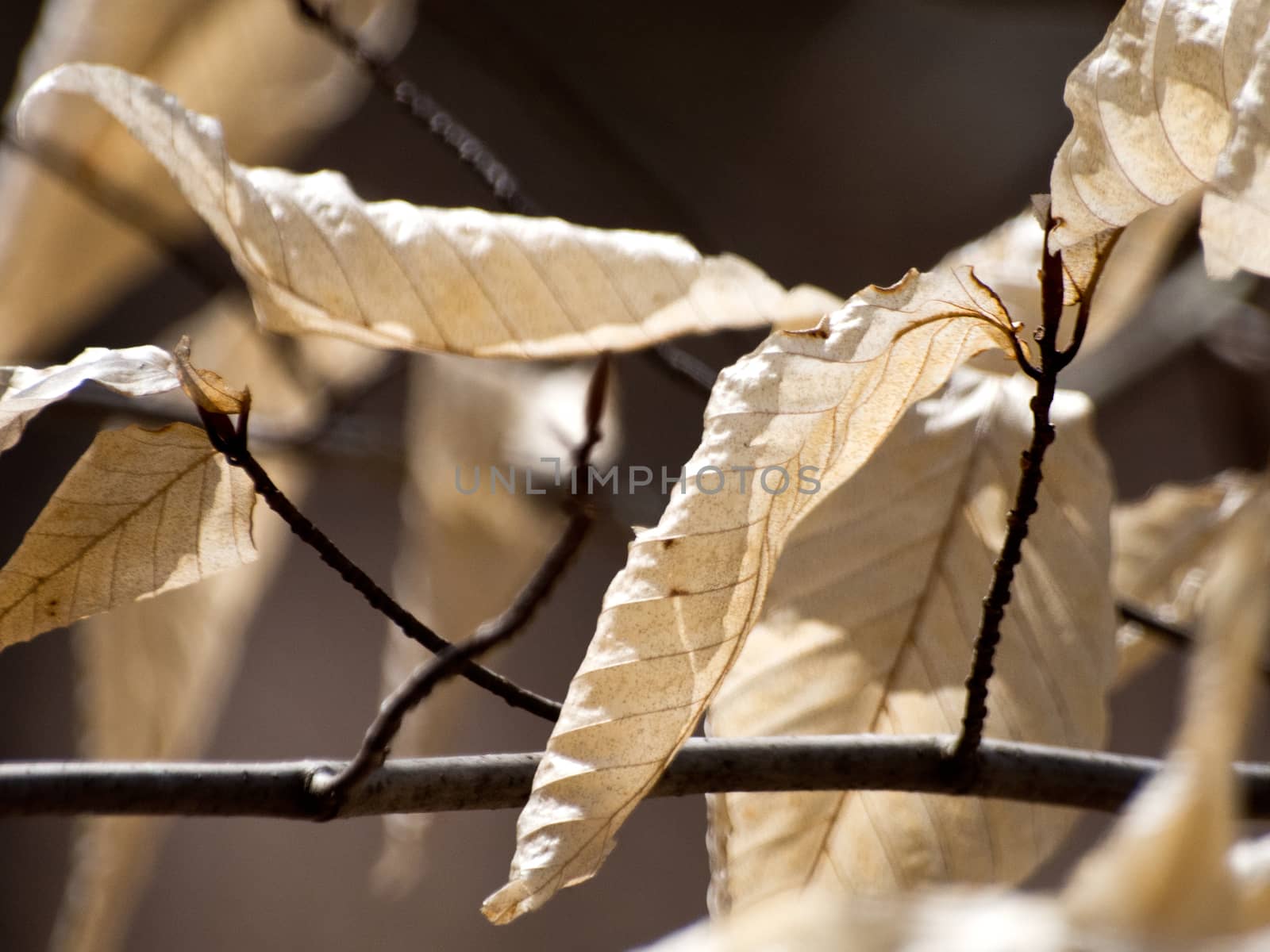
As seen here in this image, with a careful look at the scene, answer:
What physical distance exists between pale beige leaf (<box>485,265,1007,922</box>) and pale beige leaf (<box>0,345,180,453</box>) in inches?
3.2

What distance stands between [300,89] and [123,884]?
0.92 ft

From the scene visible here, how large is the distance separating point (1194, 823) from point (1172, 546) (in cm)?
35

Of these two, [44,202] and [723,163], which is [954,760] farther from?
[723,163]

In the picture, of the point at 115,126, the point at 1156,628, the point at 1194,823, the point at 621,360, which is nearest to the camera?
→ the point at 1194,823

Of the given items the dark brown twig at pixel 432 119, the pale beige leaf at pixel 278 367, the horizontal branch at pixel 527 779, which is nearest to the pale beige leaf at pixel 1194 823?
the horizontal branch at pixel 527 779

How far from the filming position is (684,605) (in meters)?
0.17

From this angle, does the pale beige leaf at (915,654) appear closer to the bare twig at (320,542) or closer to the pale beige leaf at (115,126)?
the bare twig at (320,542)

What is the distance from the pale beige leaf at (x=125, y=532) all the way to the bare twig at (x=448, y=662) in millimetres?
35

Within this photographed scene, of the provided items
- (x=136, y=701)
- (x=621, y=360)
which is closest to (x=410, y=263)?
(x=136, y=701)

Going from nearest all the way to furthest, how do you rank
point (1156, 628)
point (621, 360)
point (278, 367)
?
point (1156, 628) < point (278, 367) < point (621, 360)

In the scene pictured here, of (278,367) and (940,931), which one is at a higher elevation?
(278,367)

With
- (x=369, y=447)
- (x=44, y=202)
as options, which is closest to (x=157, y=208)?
(x=44, y=202)

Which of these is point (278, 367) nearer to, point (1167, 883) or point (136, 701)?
point (136, 701)

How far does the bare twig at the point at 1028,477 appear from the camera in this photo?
0.58 ft
